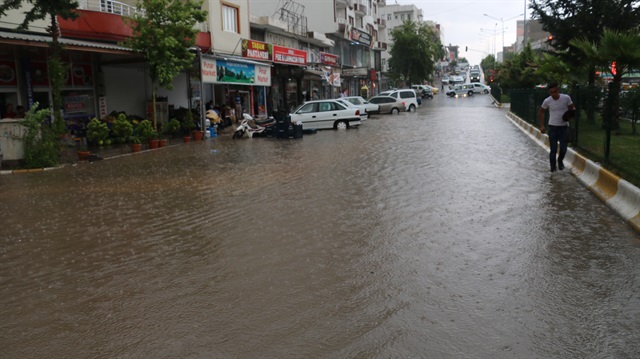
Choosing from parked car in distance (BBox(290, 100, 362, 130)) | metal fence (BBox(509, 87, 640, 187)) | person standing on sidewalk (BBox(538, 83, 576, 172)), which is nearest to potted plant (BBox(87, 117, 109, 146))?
parked car in distance (BBox(290, 100, 362, 130))

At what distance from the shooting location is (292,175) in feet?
42.4

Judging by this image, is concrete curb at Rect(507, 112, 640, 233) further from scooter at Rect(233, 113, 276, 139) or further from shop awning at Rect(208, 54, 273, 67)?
shop awning at Rect(208, 54, 273, 67)

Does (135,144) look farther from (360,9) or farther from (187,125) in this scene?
(360,9)

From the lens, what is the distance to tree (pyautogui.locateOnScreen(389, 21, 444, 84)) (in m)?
78.6

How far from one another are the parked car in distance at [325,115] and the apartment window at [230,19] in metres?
6.99

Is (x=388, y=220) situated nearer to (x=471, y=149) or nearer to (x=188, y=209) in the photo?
(x=188, y=209)

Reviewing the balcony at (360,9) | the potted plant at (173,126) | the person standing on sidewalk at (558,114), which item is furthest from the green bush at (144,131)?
the balcony at (360,9)

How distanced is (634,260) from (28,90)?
59.8ft

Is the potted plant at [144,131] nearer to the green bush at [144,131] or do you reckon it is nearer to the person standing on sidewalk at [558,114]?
the green bush at [144,131]

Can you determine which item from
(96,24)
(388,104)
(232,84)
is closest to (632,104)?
(96,24)

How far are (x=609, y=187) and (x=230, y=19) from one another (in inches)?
1014

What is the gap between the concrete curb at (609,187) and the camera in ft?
25.6

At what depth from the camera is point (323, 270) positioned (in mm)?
5906

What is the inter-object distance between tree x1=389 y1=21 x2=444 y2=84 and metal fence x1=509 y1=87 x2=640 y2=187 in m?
55.1
